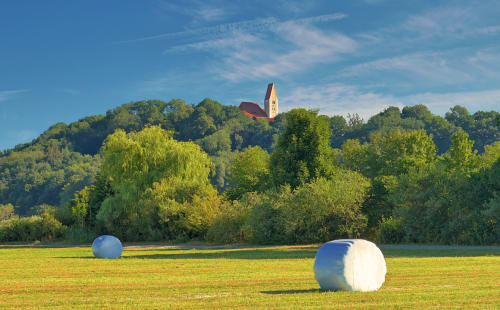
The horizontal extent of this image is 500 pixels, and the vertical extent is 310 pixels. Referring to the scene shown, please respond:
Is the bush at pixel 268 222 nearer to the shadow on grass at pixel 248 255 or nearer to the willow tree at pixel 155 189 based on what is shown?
the shadow on grass at pixel 248 255

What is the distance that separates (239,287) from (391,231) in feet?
64.3

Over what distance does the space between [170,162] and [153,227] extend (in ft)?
19.7

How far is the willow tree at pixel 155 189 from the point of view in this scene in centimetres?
3841

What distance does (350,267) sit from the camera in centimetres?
1056

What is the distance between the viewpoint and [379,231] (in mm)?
30547

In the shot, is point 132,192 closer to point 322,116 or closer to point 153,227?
point 153,227

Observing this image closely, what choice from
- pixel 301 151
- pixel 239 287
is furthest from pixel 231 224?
pixel 239 287

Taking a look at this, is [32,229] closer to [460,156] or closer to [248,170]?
[248,170]

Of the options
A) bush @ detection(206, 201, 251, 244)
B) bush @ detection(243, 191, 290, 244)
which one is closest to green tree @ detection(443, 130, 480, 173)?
bush @ detection(243, 191, 290, 244)

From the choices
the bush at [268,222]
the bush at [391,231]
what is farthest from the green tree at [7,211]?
the bush at [391,231]

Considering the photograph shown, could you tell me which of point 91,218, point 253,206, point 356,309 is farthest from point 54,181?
point 356,309

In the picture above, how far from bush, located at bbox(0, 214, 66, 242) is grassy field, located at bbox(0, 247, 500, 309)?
27001mm

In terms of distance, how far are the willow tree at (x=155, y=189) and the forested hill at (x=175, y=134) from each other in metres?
56.9

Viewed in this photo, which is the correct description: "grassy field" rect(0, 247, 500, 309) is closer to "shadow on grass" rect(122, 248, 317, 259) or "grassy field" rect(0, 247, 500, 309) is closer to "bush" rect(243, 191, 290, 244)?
"shadow on grass" rect(122, 248, 317, 259)
